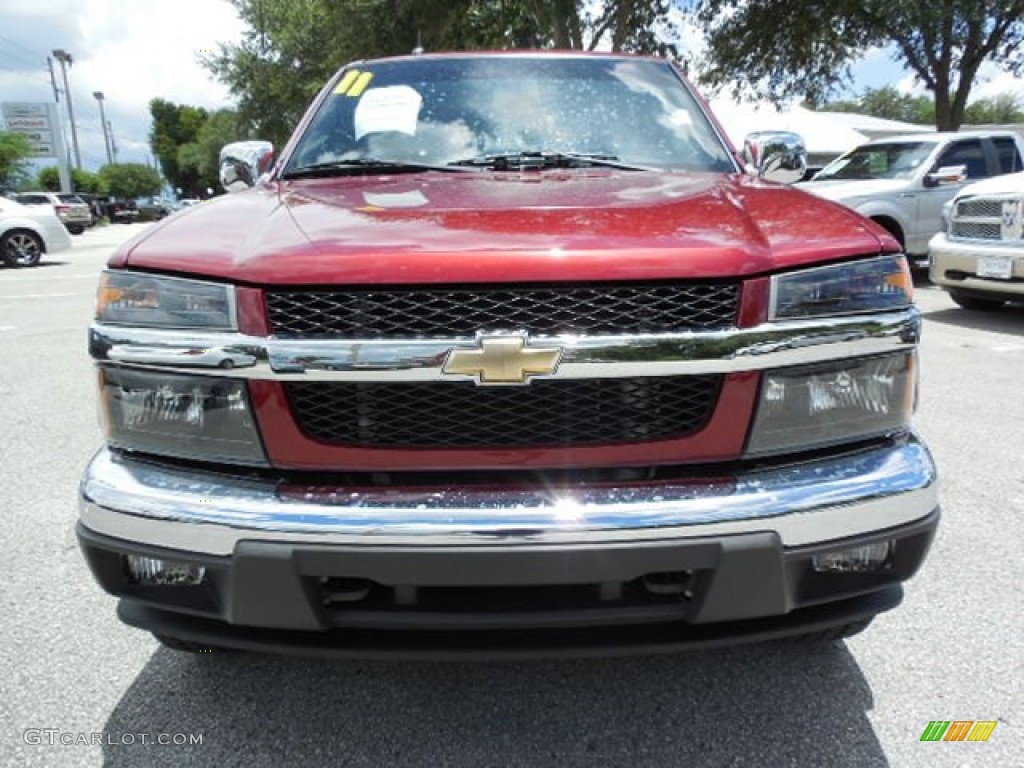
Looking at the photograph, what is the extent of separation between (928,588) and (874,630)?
0.37 metres

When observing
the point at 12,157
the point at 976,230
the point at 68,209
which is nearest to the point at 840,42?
the point at 976,230

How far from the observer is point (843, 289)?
1.63 m

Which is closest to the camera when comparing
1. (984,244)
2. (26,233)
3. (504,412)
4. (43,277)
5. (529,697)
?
(504,412)

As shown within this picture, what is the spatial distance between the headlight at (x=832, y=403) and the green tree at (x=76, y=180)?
5594 cm

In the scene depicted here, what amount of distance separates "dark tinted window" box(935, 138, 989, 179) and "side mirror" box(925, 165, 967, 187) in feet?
0.44

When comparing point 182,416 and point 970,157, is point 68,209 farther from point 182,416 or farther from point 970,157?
point 182,416

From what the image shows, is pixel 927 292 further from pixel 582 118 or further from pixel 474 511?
pixel 474 511

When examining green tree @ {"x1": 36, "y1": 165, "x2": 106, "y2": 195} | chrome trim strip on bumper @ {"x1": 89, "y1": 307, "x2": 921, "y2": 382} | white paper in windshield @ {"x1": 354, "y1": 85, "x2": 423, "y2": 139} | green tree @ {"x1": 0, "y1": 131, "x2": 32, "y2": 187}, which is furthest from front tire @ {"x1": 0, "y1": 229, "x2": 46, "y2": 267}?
green tree @ {"x1": 36, "y1": 165, "x2": 106, "y2": 195}

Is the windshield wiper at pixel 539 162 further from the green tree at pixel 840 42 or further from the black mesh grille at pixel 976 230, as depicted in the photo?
the green tree at pixel 840 42

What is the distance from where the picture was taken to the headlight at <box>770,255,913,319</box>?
5.21 feet

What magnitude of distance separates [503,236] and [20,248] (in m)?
16.0

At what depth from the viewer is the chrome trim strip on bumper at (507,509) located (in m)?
1.46

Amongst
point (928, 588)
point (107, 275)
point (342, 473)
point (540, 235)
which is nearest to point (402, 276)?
point (540, 235)

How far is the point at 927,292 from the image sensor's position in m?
9.42
